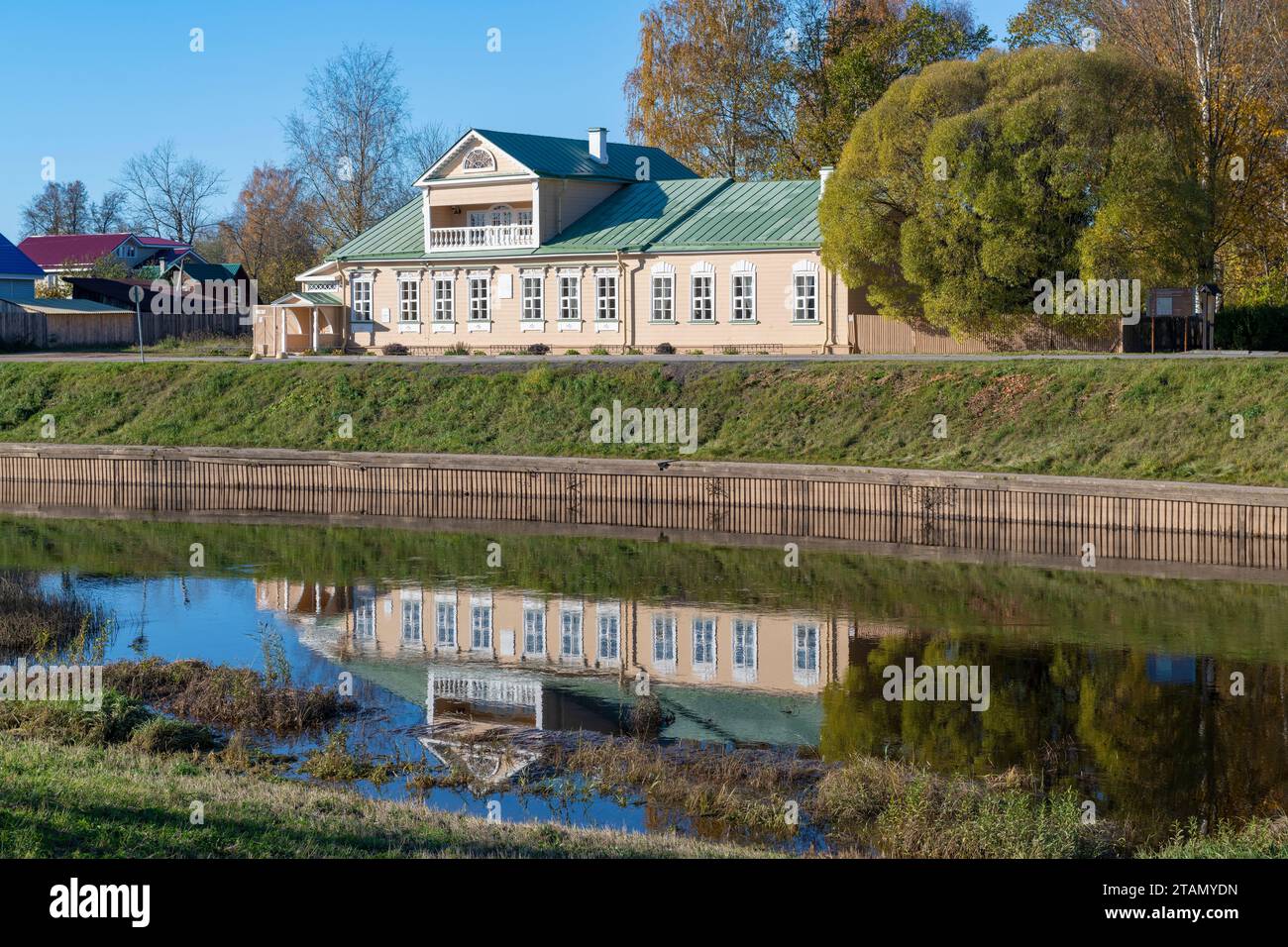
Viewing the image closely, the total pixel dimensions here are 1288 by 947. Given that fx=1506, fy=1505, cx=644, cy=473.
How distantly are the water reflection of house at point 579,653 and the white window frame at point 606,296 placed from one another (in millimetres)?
24569

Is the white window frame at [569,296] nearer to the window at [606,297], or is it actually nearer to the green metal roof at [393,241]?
the window at [606,297]

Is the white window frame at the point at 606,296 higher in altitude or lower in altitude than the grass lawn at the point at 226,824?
higher

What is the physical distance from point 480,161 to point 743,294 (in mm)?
11527

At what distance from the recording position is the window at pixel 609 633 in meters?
21.6

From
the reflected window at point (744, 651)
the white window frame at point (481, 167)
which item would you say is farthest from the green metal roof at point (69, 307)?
the reflected window at point (744, 651)

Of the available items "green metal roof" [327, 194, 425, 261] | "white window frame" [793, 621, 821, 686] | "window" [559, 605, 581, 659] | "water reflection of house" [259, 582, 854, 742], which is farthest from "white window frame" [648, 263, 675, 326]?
"white window frame" [793, 621, 821, 686]

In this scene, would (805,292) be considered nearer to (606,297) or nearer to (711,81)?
(606,297)

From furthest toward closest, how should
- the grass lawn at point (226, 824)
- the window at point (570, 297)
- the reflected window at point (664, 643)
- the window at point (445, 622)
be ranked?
the window at point (570, 297) < the window at point (445, 622) < the reflected window at point (664, 643) < the grass lawn at point (226, 824)

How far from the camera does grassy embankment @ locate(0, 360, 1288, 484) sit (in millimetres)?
31453

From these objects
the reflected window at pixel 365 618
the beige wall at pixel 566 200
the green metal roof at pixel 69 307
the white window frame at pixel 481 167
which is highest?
the white window frame at pixel 481 167

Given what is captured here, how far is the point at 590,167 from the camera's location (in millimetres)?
53969

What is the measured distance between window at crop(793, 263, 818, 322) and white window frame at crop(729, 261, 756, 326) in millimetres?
1428
